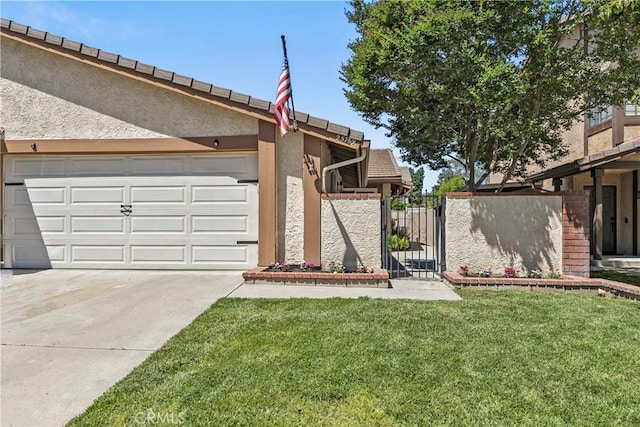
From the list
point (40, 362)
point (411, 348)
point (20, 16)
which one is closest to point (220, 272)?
point (40, 362)

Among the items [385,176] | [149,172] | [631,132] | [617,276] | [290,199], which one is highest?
[631,132]

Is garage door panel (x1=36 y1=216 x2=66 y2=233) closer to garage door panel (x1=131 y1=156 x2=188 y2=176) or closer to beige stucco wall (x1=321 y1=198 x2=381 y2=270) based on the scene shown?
garage door panel (x1=131 y1=156 x2=188 y2=176)

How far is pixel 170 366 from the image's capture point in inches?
135

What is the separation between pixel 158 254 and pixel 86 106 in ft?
11.9

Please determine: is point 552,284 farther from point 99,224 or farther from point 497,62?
point 99,224

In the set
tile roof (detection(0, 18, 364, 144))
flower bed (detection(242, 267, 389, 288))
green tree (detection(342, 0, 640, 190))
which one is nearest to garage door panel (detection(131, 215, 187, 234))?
flower bed (detection(242, 267, 389, 288))

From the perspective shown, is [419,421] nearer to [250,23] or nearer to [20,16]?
[250,23]

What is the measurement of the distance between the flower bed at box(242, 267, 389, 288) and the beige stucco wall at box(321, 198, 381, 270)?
2.60ft

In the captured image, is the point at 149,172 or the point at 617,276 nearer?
the point at 149,172

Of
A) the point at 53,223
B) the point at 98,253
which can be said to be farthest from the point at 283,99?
the point at 53,223

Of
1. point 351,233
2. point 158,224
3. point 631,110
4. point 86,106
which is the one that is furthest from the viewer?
point 631,110

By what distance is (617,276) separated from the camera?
8703mm

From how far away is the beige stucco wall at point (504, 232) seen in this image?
24.3 ft

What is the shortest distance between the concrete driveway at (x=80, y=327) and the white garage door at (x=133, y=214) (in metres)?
0.45
